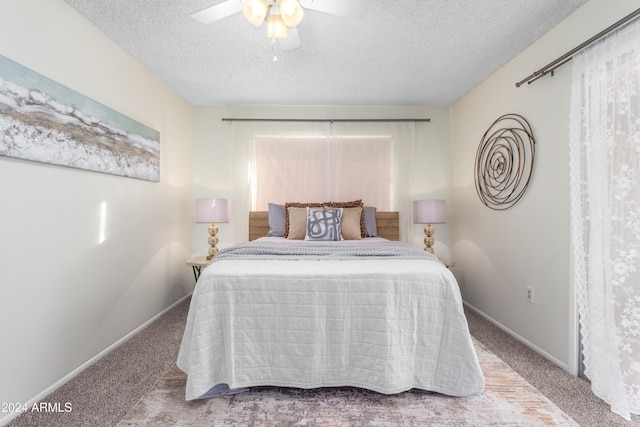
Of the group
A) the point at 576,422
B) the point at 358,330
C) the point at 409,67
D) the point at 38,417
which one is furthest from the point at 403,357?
the point at 409,67

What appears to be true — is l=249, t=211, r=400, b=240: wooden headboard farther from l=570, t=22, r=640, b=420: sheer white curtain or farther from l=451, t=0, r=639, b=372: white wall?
l=570, t=22, r=640, b=420: sheer white curtain

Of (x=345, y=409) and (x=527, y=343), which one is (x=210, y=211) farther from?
(x=527, y=343)

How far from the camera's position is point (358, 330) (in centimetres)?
164

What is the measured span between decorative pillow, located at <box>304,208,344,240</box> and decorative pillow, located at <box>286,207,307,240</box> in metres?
0.07

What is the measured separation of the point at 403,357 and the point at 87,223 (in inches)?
87.3

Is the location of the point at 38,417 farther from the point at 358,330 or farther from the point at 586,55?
the point at 586,55

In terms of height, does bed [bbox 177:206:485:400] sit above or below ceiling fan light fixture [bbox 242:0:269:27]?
below

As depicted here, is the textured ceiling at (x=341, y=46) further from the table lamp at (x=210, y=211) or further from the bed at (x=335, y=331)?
the bed at (x=335, y=331)

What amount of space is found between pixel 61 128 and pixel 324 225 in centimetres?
214

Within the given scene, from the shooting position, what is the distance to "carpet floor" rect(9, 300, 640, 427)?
1.52 m

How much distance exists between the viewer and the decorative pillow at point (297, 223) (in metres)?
3.17

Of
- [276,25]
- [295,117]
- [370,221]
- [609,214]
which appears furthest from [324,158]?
[609,214]

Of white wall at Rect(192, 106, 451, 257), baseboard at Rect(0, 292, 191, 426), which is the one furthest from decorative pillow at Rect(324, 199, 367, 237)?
baseboard at Rect(0, 292, 191, 426)

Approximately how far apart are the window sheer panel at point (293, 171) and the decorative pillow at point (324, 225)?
0.58 meters
